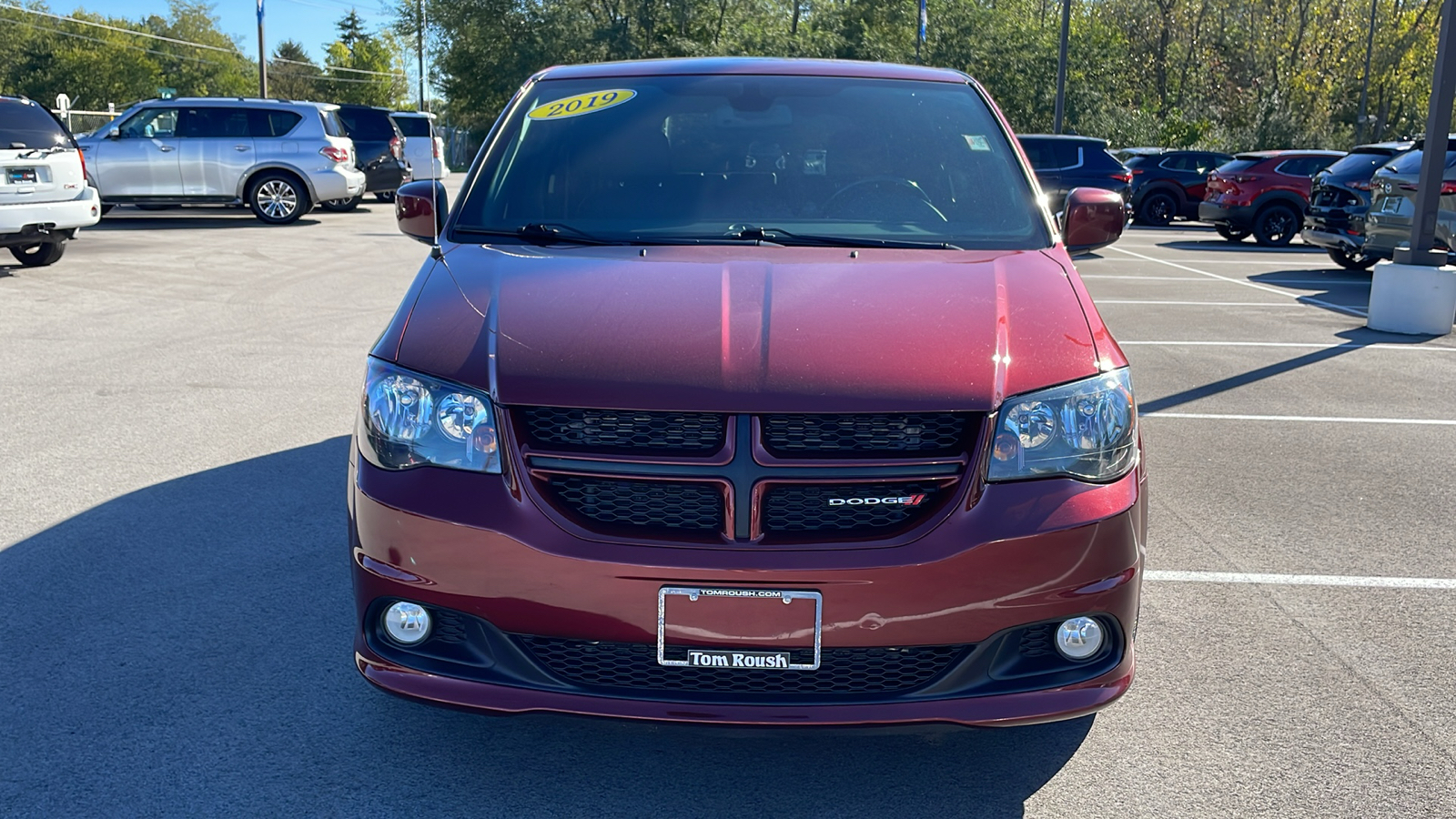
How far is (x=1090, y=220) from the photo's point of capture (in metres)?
4.34

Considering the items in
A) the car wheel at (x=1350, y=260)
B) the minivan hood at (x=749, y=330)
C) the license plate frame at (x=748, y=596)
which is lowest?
the car wheel at (x=1350, y=260)

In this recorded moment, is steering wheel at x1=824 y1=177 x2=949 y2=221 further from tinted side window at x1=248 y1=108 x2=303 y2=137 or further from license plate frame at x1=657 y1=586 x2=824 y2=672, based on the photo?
tinted side window at x1=248 y1=108 x2=303 y2=137

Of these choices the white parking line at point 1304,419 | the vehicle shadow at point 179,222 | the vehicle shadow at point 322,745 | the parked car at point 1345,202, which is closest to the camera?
the vehicle shadow at point 322,745

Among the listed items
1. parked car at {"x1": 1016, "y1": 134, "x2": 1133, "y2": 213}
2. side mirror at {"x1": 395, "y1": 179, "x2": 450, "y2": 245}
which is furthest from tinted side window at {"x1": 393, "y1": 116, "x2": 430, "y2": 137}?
side mirror at {"x1": 395, "y1": 179, "x2": 450, "y2": 245}

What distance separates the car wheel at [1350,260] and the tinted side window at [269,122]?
15173mm

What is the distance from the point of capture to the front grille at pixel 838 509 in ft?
8.97

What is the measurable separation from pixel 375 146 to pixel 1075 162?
1268 centimetres

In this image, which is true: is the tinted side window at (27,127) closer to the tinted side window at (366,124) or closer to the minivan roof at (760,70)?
the minivan roof at (760,70)

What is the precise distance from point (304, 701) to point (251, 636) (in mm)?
549

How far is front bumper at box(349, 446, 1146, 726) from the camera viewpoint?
268cm

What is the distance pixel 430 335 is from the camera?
10.1 feet

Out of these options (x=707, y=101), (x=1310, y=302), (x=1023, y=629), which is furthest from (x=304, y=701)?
(x=1310, y=302)

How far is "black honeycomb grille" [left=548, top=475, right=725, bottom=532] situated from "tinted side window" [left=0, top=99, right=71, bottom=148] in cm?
1180

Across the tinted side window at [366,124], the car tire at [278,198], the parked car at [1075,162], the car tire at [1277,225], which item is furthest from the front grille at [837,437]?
the tinted side window at [366,124]
